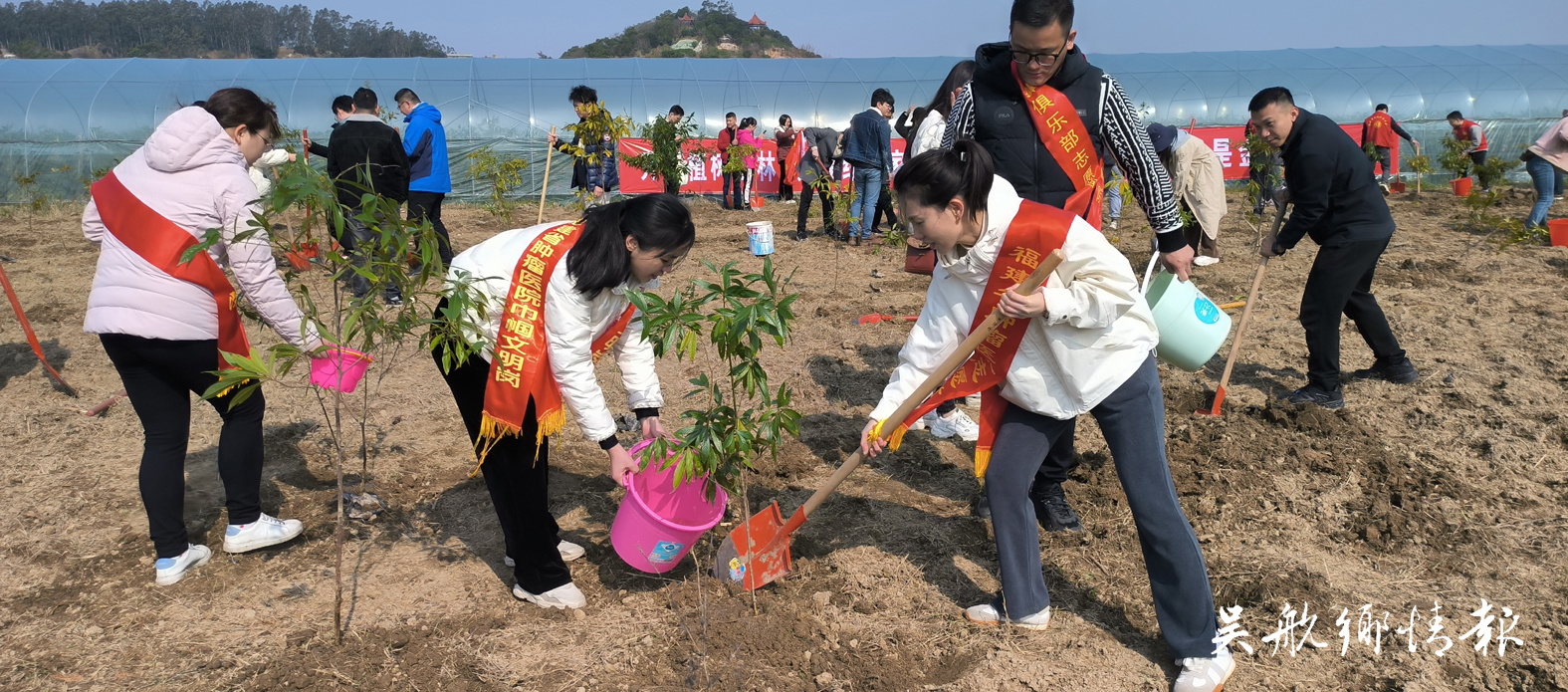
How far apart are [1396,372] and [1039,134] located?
3.33 m

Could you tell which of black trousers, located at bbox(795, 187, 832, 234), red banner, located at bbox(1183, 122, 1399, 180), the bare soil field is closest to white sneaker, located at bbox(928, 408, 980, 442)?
the bare soil field

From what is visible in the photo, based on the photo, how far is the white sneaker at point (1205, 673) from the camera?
8.45 feet

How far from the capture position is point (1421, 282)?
25.5 feet

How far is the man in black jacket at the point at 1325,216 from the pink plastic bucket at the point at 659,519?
131 inches

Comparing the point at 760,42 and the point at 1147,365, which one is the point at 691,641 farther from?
the point at 760,42

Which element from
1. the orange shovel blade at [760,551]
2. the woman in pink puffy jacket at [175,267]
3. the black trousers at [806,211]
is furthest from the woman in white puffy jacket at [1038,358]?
the black trousers at [806,211]

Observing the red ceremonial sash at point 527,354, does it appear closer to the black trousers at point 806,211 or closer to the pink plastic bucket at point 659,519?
the pink plastic bucket at point 659,519

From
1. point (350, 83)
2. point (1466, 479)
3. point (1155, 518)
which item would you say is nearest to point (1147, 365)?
point (1155, 518)

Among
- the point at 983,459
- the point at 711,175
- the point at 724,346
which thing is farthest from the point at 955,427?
the point at 711,175

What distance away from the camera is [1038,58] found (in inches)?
Answer: 121

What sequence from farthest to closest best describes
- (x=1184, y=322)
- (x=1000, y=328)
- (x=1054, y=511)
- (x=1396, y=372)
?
(x=1396, y=372)
(x=1184, y=322)
(x=1054, y=511)
(x=1000, y=328)

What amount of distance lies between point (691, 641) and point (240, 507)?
1.86m

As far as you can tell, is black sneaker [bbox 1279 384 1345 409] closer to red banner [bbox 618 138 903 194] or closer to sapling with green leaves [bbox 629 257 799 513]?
sapling with green leaves [bbox 629 257 799 513]

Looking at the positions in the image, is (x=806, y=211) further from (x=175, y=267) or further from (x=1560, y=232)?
(x=175, y=267)
